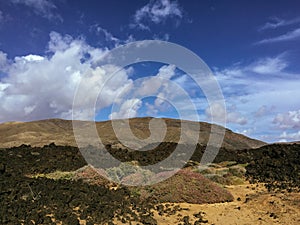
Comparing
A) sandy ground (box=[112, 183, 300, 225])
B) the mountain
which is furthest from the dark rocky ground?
the mountain

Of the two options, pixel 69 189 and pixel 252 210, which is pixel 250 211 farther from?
pixel 69 189

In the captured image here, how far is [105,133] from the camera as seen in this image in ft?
203

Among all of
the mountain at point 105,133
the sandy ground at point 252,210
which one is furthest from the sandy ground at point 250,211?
the mountain at point 105,133

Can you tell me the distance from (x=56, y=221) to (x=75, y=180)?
549cm

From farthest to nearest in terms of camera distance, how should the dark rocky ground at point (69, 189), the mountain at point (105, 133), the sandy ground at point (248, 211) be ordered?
the mountain at point (105, 133) < the sandy ground at point (248, 211) < the dark rocky ground at point (69, 189)

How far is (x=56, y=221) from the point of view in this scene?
440 inches

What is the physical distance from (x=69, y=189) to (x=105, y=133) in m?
47.7

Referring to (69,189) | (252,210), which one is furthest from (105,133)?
(252,210)

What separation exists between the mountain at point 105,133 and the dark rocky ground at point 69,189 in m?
22.4

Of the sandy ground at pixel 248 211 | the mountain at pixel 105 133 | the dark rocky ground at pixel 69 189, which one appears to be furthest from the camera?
the mountain at pixel 105 133

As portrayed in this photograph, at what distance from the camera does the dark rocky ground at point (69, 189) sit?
11.7 metres

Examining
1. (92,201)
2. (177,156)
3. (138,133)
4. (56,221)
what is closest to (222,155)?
(177,156)

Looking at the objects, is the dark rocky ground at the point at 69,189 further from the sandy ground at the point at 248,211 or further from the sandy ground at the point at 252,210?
the sandy ground at the point at 252,210

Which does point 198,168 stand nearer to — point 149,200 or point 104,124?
point 149,200
